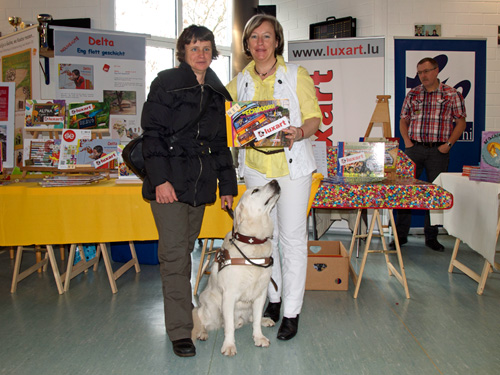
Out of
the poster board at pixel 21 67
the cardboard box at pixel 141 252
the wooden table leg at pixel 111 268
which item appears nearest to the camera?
the wooden table leg at pixel 111 268

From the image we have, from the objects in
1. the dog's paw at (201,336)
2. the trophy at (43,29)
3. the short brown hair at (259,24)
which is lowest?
the dog's paw at (201,336)

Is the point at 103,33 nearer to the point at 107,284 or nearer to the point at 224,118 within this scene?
the point at 107,284

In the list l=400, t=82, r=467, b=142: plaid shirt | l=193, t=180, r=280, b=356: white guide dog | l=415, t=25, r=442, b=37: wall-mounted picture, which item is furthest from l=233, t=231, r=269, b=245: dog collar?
l=415, t=25, r=442, b=37: wall-mounted picture

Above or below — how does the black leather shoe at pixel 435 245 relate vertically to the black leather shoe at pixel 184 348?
above

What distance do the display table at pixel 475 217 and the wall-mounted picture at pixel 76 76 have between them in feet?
12.5

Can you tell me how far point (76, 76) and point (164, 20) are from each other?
6.64ft

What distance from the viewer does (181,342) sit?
2.23 metres

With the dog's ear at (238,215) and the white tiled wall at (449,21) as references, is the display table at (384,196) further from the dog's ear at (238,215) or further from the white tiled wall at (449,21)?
the white tiled wall at (449,21)

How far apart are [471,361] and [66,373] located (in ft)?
6.52

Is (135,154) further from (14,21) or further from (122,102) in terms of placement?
(14,21)

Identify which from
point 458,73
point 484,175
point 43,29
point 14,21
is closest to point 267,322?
point 484,175

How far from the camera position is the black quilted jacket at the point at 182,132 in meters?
2.06

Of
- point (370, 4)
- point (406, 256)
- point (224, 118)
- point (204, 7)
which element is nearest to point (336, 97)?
point (370, 4)

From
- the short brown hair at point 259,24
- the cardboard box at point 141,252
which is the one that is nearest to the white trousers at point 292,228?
the short brown hair at point 259,24
